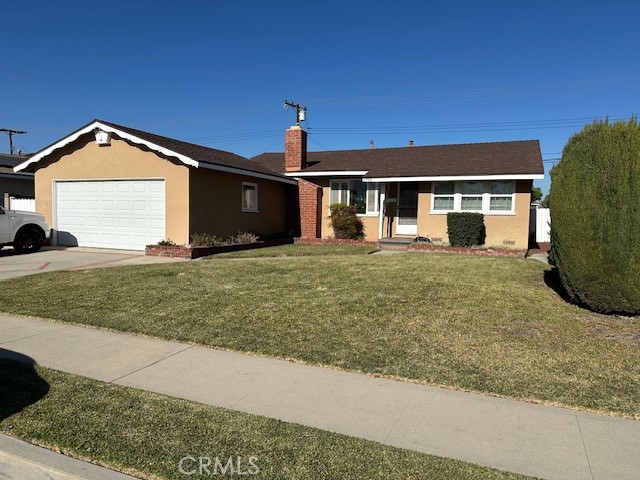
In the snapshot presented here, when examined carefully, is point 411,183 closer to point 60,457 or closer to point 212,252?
point 212,252

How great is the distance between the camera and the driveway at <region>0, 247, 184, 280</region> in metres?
11.5

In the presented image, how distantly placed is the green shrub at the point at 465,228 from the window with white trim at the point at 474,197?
902mm

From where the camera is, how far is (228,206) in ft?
53.6

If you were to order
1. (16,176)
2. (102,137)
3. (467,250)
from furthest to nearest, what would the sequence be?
1. (16,176)
2. (102,137)
3. (467,250)

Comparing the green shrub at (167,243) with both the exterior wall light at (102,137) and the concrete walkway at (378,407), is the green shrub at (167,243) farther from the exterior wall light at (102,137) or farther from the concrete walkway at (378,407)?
the concrete walkway at (378,407)

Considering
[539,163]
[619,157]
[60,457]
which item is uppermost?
[539,163]

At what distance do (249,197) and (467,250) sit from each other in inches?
316

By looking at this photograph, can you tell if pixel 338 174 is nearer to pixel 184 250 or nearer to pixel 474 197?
pixel 474 197

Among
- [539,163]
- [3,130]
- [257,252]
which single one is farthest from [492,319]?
[3,130]

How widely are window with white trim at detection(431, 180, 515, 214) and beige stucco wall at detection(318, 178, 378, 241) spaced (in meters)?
2.66

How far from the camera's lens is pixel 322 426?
12.1 feet

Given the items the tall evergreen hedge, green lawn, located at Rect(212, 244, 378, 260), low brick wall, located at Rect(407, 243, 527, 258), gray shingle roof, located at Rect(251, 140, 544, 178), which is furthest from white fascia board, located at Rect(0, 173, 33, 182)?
the tall evergreen hedge

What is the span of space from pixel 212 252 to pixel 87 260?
3430 mm

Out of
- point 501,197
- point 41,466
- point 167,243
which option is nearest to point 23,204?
point 167,243
